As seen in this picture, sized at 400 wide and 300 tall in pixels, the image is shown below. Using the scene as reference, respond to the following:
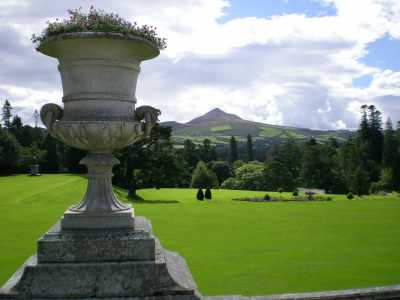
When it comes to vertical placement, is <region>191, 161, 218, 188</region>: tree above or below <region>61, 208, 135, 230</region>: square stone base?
below

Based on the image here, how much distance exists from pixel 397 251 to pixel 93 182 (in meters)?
7.97

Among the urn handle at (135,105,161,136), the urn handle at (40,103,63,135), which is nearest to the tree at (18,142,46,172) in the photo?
the urn handle at (40,103,63,135)

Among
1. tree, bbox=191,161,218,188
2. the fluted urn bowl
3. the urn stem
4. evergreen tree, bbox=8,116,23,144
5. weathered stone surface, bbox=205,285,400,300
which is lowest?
tree, bbox=191,161,218,188

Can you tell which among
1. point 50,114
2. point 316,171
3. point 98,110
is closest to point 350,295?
point 98,110

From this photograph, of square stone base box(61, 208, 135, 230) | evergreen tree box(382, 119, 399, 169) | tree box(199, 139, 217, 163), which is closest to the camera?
square stone base box(61, 208, 135, 230)

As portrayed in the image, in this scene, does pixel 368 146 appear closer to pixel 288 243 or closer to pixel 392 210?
pixel 392 210

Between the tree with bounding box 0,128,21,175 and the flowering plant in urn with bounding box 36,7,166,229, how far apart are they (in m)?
49.6

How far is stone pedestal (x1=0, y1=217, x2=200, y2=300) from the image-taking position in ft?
17.4

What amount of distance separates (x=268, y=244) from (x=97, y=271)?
280 inches

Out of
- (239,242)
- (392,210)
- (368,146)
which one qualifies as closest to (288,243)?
(239,242)

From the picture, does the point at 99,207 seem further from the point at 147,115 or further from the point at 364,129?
the point at 364,129

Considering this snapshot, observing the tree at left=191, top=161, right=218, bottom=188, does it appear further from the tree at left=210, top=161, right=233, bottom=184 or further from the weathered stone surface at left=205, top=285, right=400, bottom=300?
the weathered stone surface at left=205, top=285, right=400, bottom=300

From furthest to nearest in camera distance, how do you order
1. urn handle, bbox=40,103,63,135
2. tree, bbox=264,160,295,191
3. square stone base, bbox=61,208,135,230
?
1. tree, bbox=264,160,295,191
2. urn handle, bbox=40,103,63,135
3. square stone base, bbox=61,208,135,230

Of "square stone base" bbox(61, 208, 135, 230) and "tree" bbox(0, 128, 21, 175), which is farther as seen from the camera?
"tree" bbox(0, 128, 21, 175)
